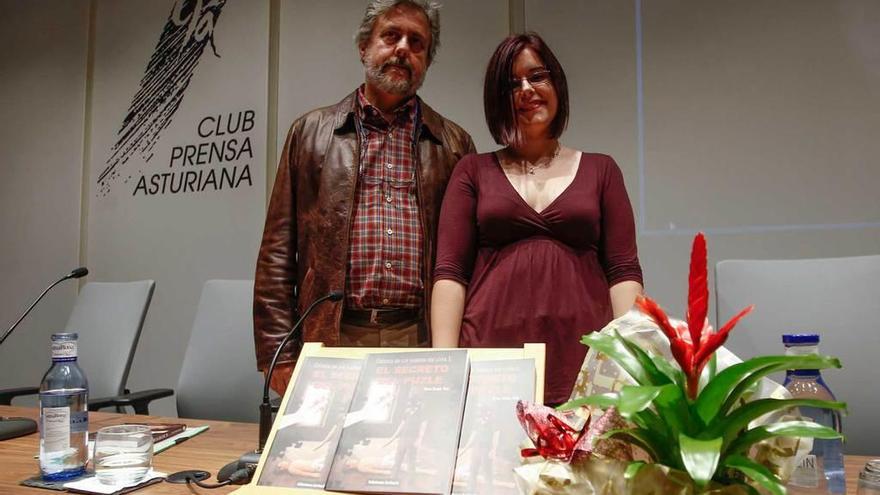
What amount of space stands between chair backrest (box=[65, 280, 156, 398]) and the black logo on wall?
960mm

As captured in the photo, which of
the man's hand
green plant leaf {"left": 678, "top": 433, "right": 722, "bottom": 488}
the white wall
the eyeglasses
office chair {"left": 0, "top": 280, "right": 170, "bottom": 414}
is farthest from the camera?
the white wall

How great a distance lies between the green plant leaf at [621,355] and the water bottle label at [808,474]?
0.39 meters

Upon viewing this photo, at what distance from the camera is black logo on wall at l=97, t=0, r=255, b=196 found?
3.32 meters

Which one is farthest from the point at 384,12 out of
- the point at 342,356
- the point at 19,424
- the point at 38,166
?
the point at 38,166

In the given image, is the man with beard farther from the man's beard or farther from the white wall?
the white wall

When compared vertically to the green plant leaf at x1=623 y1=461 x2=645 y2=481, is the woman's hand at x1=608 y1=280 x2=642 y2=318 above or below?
above

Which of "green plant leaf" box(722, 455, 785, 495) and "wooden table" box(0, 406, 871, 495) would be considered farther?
"wooden table" box(0, 406, 871, 495)

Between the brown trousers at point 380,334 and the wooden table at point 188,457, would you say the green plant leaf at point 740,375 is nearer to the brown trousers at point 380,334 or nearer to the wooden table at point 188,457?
the wooden table at point 188,457

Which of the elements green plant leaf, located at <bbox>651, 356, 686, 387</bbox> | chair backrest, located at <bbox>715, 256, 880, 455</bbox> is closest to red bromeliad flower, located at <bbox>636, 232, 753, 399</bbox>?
green plant leaf, located at <bbox>651, 356, 686, 387</bbox>

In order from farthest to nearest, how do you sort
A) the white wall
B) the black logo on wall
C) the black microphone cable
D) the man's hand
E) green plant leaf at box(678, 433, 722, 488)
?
the white wall → the black logo on wall → the man's hand → the black microphone cable → green plant leaf at box(678, 433, 722, 488)

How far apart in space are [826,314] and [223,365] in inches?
69.2

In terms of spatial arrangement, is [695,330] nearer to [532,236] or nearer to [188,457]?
[532,236]

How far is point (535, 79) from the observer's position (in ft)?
5.25

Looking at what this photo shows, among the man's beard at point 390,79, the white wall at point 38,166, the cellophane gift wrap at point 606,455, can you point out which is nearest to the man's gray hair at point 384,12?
the man's beard at point 390,79
